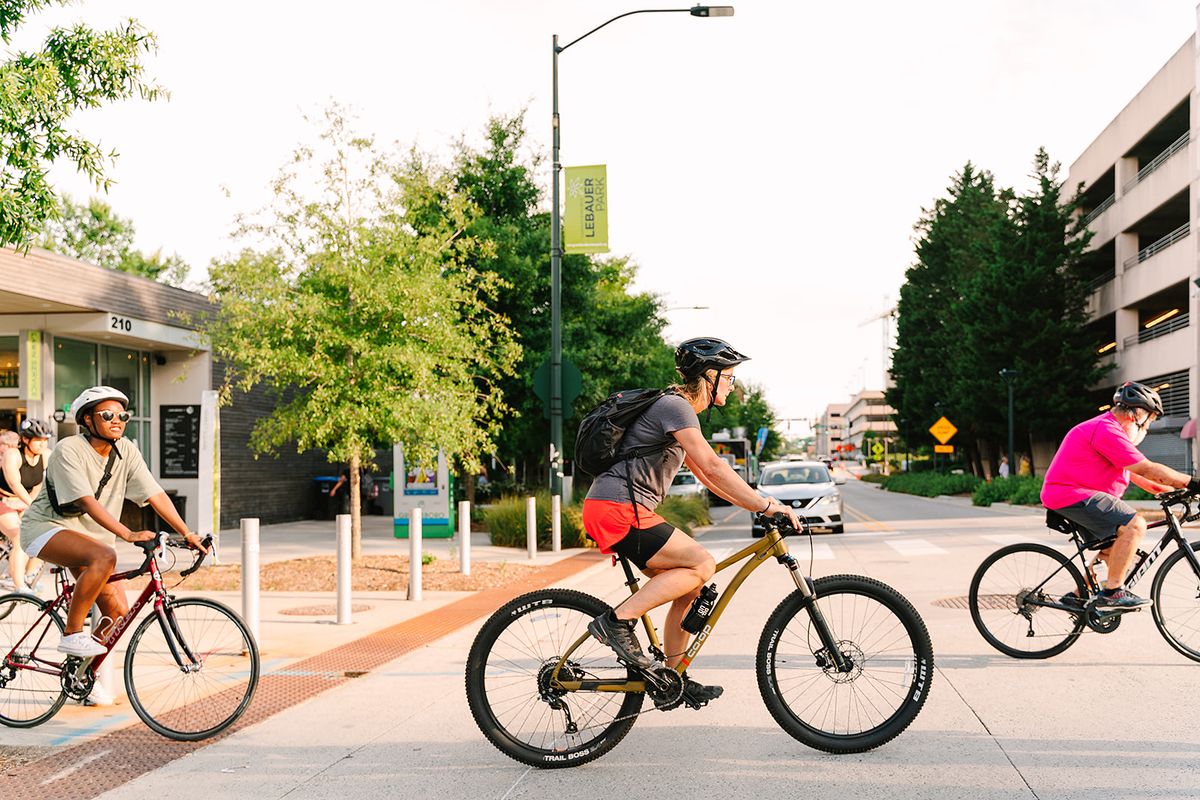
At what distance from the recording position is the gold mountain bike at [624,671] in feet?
16.5

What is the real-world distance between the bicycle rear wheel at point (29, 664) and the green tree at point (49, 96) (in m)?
4.48

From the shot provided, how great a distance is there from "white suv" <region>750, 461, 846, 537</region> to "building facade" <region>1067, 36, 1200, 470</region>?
50.5 feet

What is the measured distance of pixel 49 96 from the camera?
9438 millimetres

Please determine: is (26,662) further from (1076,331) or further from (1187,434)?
(1076,331)

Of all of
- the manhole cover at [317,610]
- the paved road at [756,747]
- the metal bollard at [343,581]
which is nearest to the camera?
the paved road at [756,747]

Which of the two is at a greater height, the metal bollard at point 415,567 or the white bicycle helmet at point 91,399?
the white bicycle helmet at point 91,399

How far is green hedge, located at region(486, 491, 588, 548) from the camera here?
19359 millimetres

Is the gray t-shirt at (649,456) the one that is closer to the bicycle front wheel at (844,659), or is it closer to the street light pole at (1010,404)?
the bicycle front wheel at (844,659)

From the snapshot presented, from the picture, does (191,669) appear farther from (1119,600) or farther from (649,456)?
(1119,600)

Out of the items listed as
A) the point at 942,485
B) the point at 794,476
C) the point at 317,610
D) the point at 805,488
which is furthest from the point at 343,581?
the point at 942,485

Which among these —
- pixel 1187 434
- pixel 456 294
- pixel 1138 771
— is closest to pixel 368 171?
pixel 456 294

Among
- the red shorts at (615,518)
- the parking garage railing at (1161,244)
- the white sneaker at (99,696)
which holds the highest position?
the parking garage railing at (1161,244)

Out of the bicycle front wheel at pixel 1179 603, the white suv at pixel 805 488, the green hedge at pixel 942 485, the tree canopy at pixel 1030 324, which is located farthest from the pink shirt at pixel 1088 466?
the green hedge at pixel 942 485

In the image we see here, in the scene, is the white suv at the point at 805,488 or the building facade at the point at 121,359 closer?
the building facade at the point at 121,359
